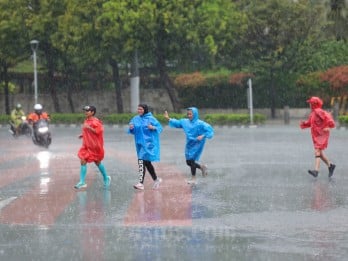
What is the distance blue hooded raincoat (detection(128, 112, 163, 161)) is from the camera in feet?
40.7

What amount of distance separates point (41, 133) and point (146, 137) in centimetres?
1135

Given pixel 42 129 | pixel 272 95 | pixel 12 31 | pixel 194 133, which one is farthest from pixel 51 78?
pixel 194 133

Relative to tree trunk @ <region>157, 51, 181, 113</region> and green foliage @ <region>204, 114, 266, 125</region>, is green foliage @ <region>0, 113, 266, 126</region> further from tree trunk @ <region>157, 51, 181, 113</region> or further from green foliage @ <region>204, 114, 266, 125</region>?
tree trunk @ <region>157, 51, 181, 113</region>

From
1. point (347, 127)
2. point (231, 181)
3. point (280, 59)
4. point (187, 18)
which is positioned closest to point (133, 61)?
point (187, 18)

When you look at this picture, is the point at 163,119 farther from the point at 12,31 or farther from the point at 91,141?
the point at 91,141

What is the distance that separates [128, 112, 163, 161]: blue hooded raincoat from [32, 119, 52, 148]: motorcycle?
11209mm

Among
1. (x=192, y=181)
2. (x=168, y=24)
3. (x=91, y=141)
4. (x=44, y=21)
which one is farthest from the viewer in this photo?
(x=44, y=21)

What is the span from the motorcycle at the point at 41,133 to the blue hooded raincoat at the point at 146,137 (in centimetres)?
1121

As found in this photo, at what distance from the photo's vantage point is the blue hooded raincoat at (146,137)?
488 inches

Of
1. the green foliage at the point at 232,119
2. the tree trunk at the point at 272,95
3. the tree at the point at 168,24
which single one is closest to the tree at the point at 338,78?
the tree trunk at the point at 272,95

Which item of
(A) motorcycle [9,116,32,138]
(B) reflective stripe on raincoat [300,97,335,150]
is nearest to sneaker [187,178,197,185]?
(B) reflective stripe on raincoat [300,97,335,150]

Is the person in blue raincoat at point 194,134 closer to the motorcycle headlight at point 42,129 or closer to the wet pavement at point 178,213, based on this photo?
the wet pavement at point 178,213

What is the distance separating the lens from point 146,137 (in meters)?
12.4

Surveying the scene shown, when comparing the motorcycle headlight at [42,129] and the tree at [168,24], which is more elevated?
the tree at [168,24]
